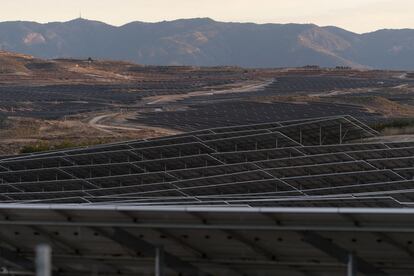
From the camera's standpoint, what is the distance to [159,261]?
976cm

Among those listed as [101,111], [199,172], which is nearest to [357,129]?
[199,172]

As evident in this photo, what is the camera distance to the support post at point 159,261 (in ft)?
31.7

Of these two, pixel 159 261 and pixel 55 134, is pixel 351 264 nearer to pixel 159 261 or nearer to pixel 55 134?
pixel 159 261

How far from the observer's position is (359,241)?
9117 millimetres

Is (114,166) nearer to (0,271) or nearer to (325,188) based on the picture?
(325,188)

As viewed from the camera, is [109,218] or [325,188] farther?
[325,188]

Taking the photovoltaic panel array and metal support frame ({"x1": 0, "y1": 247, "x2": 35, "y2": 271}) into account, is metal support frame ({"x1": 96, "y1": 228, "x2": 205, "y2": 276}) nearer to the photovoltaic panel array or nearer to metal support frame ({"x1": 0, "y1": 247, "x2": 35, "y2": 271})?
metal support frame ({"x1": 0, "y1": 247, "x2": 35, "y2": 271})

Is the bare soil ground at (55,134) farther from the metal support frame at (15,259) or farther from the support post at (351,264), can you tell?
the support post at (351,264)

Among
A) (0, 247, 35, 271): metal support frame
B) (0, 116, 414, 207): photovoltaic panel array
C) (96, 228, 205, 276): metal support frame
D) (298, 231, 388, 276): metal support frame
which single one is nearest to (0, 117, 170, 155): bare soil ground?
(0, 116, 414, 207): photovoltaic panel array

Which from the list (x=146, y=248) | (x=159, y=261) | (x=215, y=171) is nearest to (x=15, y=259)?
(x=146, y=248)

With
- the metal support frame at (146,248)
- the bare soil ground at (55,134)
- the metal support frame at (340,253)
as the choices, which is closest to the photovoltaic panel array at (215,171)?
the metal support frame at (146,248)

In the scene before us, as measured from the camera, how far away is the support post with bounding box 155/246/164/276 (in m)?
9.65

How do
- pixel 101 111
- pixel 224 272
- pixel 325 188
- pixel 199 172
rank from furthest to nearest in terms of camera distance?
pixel 101 111, pixel 199 172, pixel 325 188, pixel 224 272

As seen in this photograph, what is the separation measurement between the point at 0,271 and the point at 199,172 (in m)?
26.9
